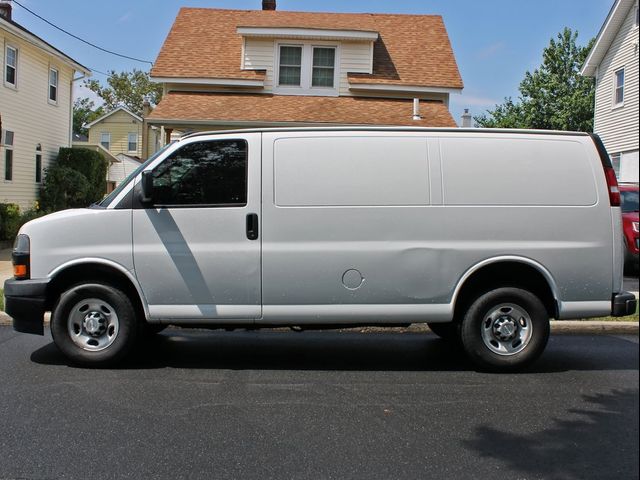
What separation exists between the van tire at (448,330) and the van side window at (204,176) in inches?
91.3

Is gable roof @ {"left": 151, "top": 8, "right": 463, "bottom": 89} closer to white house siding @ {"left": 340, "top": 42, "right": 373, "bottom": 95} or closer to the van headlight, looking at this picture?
white house siding @ {"left": 340, "top": 42, "right": 373, "bottom": 95}

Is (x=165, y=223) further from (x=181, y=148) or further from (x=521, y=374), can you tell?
(x=521, y=374)

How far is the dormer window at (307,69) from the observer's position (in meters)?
19.8

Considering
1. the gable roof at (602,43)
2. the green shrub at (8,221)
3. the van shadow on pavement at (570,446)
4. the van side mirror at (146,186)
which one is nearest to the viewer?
the van shadow on pavement at (570,446)

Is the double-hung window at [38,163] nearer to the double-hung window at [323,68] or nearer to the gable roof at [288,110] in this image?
the gable roof at [288,110]

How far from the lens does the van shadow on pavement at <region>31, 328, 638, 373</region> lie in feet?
21.0

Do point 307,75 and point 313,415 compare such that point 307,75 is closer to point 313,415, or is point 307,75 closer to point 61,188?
point 61,188

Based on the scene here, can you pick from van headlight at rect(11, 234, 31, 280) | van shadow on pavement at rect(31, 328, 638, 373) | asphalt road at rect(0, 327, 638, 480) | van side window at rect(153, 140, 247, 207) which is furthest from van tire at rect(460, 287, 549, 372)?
van headlight at rect(11, 234, 31, 280)

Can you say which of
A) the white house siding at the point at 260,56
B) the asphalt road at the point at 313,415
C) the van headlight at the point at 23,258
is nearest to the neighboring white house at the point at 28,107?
the white house siding at the point at 260,56

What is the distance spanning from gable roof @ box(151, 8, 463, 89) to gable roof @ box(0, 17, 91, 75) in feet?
13.6

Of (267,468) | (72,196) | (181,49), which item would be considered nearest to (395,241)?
(267,468)

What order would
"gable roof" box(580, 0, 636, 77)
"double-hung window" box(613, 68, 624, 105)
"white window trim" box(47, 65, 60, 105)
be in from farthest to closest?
"white window trim" box(47, 65, 60, 105)
"double-hung window" box(613, 68, 624, 105)
"gable roof" box(580, 0, 636, 77)

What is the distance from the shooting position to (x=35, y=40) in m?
21.1

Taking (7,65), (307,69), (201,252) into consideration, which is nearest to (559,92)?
(307,69)
